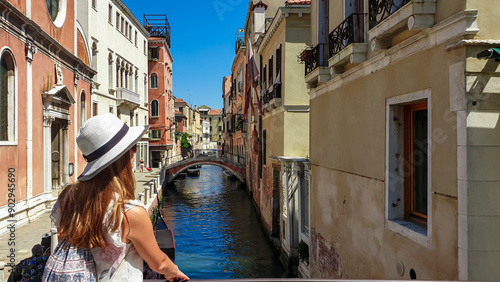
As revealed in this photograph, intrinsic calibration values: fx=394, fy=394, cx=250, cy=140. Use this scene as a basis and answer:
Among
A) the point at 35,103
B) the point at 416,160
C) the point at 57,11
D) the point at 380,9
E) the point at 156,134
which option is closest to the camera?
the point at 416,160

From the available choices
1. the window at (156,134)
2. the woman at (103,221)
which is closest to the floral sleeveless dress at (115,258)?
the woman at (103,221)

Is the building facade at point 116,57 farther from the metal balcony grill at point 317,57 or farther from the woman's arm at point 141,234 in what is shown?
the woman's arm at point 141,234

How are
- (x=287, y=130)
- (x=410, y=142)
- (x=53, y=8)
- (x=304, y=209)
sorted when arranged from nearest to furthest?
1. (x=410, y=142)
2. (x=304, y=209)
3. (x=287, y=130)
4. (x=53, y=8)

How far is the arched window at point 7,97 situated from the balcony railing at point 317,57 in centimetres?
633

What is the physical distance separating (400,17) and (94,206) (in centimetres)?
308

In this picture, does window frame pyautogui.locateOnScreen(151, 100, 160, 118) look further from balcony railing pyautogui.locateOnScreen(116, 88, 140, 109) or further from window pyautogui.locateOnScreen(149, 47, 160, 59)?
balcony railing pyautogui.locateOnScreen(116, 88, 140, 109)

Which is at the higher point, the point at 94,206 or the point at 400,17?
the point at 400,17

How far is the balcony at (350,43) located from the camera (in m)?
4.73

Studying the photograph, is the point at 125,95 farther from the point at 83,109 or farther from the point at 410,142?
the point at 410,142

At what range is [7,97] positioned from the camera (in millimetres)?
8539

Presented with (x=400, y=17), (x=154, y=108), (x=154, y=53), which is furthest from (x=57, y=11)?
(x=154, y=108)

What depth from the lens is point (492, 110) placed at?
2.80 metres

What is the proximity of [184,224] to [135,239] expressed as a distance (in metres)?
17.1

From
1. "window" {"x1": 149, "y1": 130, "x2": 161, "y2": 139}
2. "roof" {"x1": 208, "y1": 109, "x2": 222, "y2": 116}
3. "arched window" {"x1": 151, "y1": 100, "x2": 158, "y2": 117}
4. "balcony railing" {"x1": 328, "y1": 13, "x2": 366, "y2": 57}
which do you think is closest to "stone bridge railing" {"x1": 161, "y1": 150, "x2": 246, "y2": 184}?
"window" {"x1": 149, "y1": 130, "x2": 161, "y2": 139}
